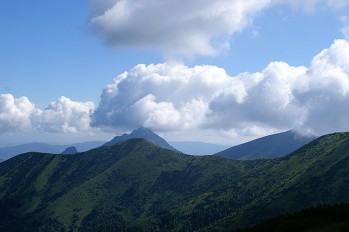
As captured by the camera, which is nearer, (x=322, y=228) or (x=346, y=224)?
(x=346, y=224)

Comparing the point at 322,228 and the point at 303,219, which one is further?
the point at 303,219

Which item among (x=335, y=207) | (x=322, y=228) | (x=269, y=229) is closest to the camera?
(x=322, y=228)

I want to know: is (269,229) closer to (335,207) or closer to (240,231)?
(240,231)

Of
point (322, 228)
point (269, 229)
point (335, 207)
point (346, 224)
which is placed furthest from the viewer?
point (335, 207)

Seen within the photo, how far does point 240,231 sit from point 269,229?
4.57 meters

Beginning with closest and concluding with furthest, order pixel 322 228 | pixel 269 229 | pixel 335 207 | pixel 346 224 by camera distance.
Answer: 1. pixel 346 224
2. pixel 322 228
3. pixel 269 229
4. pixel 335 207

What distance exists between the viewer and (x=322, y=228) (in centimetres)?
4862

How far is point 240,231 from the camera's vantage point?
185 ft

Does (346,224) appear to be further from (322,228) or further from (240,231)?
(240,231)

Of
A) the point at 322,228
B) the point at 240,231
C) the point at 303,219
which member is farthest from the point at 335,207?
the point at 240,231

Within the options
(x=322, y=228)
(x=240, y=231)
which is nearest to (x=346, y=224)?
(x=322, y=228)

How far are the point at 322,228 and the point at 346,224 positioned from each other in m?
3.75

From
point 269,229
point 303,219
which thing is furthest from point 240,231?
point 303,219

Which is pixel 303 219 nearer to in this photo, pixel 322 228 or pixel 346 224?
pixel 322 228
